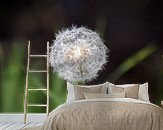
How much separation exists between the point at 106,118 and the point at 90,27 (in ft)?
9.38

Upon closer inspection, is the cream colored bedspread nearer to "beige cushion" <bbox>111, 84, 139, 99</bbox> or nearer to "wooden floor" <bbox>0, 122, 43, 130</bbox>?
"beige cushion" <bbox>111, 84, 139, 99</bbox>

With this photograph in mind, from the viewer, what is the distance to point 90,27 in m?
6.87

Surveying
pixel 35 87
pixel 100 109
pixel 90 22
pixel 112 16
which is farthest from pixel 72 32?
pixel 100 109

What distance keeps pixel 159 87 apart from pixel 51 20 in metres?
2.51

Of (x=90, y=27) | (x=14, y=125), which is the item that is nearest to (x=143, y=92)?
(x=90, y=27)

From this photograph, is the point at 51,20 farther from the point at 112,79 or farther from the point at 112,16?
the point at 112,79

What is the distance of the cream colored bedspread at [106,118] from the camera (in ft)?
14.3

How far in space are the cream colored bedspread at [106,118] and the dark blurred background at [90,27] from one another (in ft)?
7.33

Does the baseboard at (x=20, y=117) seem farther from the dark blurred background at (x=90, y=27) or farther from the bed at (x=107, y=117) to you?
the bed at (x=107, y=117)

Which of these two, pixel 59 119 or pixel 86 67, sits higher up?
pixel 86 67

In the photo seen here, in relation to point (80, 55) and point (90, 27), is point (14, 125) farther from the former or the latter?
point (90, 27)

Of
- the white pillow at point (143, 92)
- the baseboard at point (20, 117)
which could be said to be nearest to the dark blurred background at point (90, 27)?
the baseboard at point (20, 117)

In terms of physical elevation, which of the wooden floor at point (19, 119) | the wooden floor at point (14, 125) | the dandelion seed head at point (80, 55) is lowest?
the wooden floor at point (14, 125)

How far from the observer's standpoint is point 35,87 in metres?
6.89
